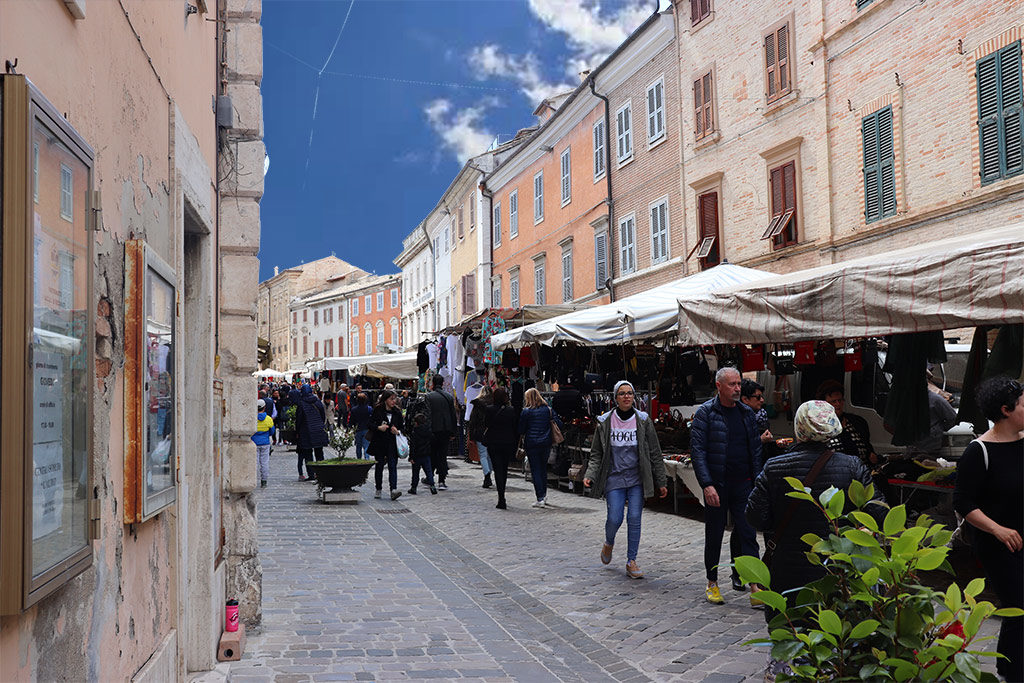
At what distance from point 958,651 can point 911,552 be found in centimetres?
34

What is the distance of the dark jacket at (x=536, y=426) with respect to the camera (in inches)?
562

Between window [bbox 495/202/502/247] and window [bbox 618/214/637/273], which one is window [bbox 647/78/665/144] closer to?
window [bbox 618/214/637/273]

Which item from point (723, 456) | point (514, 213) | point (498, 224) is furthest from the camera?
point (498, 224)

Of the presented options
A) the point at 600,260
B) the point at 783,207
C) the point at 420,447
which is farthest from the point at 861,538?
the point at 600,260

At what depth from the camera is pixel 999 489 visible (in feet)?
17.2

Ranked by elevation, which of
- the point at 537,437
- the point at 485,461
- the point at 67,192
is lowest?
the point at 485,461

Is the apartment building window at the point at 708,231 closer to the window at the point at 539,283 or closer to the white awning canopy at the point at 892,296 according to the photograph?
the window at the point at 539,283

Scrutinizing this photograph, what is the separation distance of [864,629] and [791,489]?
2245 mm

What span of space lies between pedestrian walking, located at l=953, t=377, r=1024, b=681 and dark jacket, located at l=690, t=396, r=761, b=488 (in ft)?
8.93

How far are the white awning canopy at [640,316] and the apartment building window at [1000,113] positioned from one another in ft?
13.4

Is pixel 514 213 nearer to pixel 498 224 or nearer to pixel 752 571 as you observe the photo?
pixel 498 224

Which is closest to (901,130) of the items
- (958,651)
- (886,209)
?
(886,209)

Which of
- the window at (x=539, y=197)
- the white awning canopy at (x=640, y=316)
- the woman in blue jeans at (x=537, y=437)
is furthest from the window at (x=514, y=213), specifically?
the woman in blue jeans at (x=537, y=437)

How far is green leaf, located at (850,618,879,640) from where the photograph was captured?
10.4 ft
